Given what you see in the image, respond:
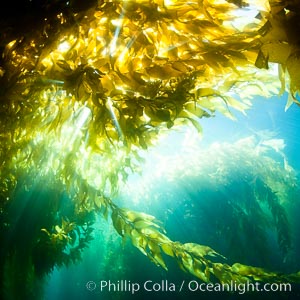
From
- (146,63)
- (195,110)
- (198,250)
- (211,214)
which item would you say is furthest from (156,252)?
(211,214)

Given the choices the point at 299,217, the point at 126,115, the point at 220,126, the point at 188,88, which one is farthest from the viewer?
the point at 220,126

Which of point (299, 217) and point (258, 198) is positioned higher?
point (258, 198)

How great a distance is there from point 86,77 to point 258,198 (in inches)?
296

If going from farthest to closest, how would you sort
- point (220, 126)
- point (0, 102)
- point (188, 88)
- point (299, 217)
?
point (220, 126)
point (299, 217)
point (0, 102)
point (188, 88)

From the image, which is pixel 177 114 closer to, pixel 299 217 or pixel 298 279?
pixel 298 279

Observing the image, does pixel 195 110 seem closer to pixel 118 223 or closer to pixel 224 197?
pixel 118 223

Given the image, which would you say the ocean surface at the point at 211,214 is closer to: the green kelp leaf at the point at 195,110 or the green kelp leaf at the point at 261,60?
the green kelp leaf at the point at 195,110

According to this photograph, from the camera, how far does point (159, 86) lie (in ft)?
3.73

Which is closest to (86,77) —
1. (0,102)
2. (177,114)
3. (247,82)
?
(177,114)

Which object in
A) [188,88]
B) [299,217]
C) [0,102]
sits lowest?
[299,217]

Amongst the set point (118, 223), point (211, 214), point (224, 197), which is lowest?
point (211, 214)

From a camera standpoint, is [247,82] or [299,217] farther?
[299,217]

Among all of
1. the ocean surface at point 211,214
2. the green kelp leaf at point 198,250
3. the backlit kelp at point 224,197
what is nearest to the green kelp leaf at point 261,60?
the green kelp leaf at point 198,250

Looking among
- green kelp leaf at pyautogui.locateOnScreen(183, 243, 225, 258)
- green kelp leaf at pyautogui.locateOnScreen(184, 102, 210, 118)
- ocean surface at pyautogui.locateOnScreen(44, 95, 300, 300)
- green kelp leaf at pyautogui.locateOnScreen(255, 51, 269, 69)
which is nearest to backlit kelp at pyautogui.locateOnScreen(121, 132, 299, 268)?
ocean surface at pyautogui.locateOnScreen(44, 95, 300, 300)
